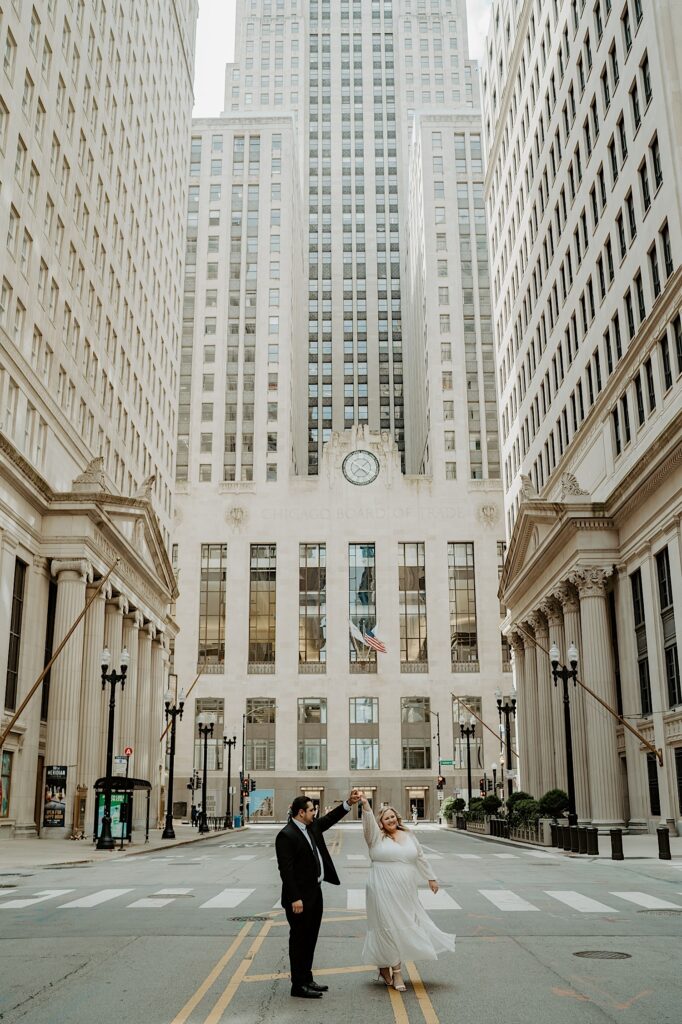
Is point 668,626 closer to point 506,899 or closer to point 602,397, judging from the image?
point 602,397

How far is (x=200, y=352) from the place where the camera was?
115438 millimetres

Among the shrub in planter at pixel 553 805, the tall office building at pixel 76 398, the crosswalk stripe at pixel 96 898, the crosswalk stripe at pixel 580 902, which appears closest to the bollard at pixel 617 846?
the crosswalk stripe at pixel 580 902

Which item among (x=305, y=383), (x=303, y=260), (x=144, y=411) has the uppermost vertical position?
(x=303, y=260)

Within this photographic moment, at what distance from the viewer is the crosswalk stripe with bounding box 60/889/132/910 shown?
16.3 meters

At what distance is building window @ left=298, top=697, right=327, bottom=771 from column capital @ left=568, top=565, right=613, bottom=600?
59.2m

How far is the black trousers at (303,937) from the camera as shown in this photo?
905 cm

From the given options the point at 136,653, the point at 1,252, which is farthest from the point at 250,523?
the point at 1,252

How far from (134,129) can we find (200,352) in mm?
50093

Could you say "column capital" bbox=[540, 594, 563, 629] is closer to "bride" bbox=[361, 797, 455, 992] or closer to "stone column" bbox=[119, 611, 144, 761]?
"stone column" bbox=[119, 611, 144, 761]

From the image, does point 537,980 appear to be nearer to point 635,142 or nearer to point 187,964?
point 187,964

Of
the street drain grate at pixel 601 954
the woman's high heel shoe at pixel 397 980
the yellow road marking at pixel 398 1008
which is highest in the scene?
the woman's high heel shoe at pixel 397 980

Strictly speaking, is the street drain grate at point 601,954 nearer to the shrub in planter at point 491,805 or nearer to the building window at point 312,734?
the shrub in planter at point 491,805

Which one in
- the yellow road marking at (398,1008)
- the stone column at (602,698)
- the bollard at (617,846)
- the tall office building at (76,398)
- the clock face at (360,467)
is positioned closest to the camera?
the yellow road marking at (398,1008)

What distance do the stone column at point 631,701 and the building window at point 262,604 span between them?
6220 centimetres
